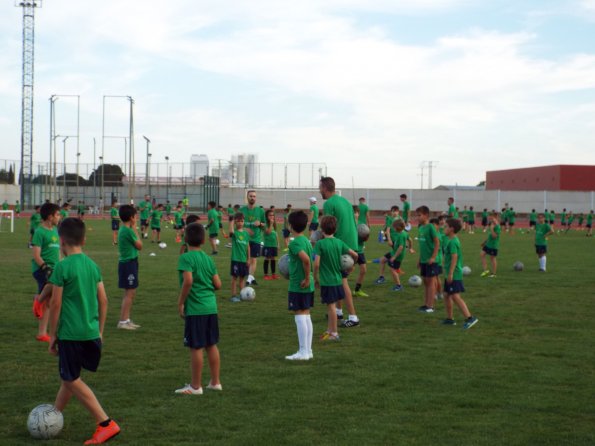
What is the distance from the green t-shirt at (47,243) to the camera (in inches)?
403

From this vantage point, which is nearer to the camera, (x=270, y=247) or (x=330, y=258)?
(x=330, y=258)

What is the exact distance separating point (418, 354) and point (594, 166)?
75586 millimetres

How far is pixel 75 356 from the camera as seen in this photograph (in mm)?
5793

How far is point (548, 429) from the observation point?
630cm

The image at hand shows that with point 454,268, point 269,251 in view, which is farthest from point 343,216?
point 269,251

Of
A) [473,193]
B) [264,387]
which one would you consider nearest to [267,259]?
→ [264,387]

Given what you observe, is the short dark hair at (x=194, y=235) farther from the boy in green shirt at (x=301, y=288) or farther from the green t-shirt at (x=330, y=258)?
the green t-shirt at (x=330, y=258)

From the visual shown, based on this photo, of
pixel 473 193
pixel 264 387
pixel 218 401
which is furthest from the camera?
pixel 473 193

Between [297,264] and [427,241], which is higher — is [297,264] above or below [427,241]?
below

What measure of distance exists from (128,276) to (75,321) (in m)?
5.09

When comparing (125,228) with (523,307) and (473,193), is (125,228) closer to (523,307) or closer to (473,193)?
(523,307)

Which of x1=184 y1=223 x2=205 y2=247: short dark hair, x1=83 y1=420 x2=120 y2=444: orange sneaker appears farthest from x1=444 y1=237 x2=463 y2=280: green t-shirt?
x1=83 y1=420 x2=120 y2=444: orange sneaker

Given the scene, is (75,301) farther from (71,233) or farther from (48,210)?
(48,210)

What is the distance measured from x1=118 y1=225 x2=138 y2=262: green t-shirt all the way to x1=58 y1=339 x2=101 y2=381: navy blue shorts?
4.82m
